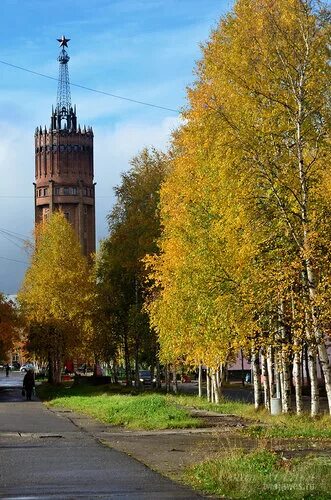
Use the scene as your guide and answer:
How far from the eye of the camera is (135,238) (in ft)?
176

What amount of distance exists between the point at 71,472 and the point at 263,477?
3771 millimetres

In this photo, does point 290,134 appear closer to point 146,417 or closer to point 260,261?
point 260,261

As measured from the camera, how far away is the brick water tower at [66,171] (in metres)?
178

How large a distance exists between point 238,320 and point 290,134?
5520 millimetres

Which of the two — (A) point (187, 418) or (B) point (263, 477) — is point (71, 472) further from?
(A) point (187, 418)

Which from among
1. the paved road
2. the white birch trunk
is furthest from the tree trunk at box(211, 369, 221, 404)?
the paved road

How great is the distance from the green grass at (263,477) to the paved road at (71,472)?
1.70 ft

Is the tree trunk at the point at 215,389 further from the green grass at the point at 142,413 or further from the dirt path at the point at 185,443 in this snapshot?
the dirt path at the point at 185,443

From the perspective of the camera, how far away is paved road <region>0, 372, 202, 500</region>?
13055 mm

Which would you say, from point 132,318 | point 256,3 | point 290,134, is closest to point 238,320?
point 290,134

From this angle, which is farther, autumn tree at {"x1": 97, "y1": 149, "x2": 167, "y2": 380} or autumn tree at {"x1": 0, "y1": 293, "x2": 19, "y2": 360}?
autumn tree at {"x1": 0, "y1": 293, "x2": 19, "y2": 360}

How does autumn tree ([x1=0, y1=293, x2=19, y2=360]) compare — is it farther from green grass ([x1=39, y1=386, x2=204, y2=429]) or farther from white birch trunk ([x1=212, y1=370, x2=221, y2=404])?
white birch trunk ([x1=212, y1=370, x2=221, y2=404])

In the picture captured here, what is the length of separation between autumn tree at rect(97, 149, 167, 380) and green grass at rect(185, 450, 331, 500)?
34132 mm

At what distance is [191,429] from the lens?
88.7 ft
